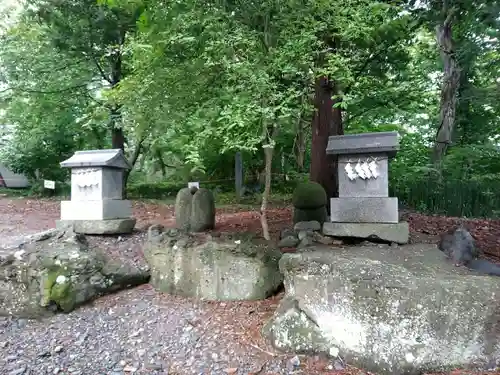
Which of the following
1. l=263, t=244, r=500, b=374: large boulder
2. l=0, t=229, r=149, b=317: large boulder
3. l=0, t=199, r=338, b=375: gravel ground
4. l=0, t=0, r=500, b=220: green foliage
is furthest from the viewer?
l=0, t=0, r=500, b=220: green foliage

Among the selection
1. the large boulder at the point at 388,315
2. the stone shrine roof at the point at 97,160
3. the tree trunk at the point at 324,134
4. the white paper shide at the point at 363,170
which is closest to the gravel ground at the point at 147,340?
the large boulder at the point at 388,315

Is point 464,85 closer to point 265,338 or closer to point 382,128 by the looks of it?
point 382,128

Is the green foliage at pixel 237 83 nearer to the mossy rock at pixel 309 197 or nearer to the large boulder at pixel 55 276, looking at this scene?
the mossy rock at pixel 309 197

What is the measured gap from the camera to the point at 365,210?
414 cm

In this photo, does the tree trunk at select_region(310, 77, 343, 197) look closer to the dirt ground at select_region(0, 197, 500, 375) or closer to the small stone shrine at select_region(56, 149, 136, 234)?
the dirt ground at select_region(0, 197, 500, 375)

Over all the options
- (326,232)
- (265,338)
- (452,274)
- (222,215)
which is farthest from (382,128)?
(265,338)

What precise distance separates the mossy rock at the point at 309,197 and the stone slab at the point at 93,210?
8.99 feet

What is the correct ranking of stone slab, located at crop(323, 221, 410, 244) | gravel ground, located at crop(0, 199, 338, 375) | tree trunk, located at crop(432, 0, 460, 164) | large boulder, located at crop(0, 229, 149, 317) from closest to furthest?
1. gravel ground, located at crop(0, 199, 338, 375)
2. large boulder, located at crop(0, 229, 149, 317)
3. stone slab, located at crop(323, 221, 410, 244)
4. tree trunk, located at crop(432, 0, 460, 164)

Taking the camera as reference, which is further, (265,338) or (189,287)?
(189,287)

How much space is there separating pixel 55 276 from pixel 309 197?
3661mm

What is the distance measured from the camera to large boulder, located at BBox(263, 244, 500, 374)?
255cm

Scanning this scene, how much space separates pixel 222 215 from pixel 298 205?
283 centimetres

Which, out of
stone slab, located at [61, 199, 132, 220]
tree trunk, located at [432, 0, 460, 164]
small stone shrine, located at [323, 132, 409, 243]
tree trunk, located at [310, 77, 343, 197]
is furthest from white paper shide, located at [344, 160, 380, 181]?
tree trunk, located at [432, 0, 460, 164]

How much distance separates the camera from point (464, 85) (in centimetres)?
1005
